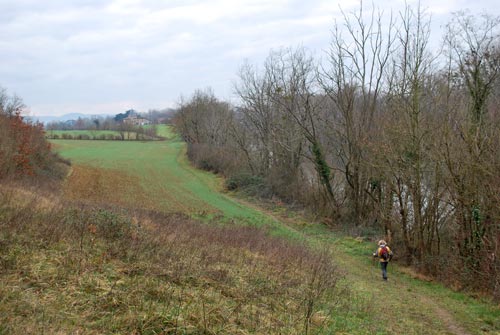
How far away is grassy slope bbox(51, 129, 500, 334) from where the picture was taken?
32.7ft

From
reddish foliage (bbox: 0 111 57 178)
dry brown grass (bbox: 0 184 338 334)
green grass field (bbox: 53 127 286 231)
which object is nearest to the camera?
dry brown grass (bbox: 0 184 338 334)

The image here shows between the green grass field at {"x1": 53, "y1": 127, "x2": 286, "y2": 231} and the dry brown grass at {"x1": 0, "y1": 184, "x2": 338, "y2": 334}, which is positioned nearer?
the dry brown grass at {"x1": 0, "y1": 184, "x2": 338, "y2": 334}

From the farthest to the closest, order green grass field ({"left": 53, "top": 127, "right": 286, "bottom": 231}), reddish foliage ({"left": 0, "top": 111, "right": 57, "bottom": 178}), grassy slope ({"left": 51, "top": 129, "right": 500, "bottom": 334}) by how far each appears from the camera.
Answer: green grass field ({"left": 53, "top": 127, "right": 286, "bottom": 231}), reddish foliage ({"left": 0, "top": 111, "right": 57, "bottom": 178}), grassy slope ({"left": 51, "top": 129, "right": 500, "bottom": 334})

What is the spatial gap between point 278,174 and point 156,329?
2950 centimetres

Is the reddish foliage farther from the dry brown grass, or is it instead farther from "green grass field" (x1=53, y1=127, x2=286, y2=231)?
the dry brown grass

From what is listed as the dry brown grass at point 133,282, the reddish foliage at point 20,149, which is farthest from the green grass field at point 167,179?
the dry brown grass at point 133,282

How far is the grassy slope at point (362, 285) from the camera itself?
9961 millimetres

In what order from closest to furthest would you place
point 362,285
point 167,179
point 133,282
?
1. point 133,282
2. point 362,285
3. point 167,179

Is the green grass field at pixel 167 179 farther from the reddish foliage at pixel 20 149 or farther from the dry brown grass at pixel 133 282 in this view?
the dry brown grass at pixel 133 282

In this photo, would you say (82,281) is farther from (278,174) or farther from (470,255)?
(278,174)

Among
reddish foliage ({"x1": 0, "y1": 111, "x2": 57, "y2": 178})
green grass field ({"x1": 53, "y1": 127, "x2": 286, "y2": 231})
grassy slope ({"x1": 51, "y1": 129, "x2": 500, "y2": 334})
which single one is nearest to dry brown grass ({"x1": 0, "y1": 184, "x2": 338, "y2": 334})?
grassy slope ({"x1": 51, "y1": 129, "x2": 500, "y2": 334})

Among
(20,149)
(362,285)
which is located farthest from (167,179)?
(362,285)

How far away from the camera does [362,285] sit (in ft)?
45.5

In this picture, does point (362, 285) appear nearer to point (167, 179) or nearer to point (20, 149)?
point (20, 149)
